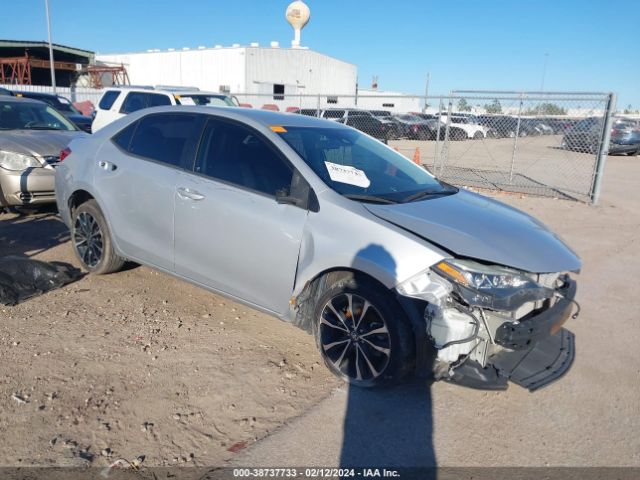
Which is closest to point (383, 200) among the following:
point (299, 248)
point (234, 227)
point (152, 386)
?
point (299, 248)

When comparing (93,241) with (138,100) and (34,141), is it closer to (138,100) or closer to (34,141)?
(34,141)

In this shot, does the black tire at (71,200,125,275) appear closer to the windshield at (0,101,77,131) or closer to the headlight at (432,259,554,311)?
the headlight at (432,259,554,311)

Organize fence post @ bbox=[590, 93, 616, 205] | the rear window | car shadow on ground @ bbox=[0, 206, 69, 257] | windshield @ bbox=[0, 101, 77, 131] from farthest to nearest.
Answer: the rear window
fence post @ bbox=[590, 93, 616, 205]
windshield @ bbox=[0, 101, 77, 131]
car shadow on ground @ bbox=[0, 206, 69, 257]

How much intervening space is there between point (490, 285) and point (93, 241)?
3.77 meters

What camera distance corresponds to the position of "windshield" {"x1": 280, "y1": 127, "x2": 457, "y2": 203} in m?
3.67

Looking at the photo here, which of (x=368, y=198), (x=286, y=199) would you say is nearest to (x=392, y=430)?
(x=368, y=198)

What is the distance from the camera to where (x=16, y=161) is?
6746mm

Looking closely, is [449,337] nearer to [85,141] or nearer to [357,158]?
[357,158]

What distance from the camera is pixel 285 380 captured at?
3445mm

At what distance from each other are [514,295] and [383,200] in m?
1.09

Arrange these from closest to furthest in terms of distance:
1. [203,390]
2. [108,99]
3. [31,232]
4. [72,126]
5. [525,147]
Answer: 1. [203,390]
2. [31,232]
3. [72,126]
4. [108,99]
5. [525,147]

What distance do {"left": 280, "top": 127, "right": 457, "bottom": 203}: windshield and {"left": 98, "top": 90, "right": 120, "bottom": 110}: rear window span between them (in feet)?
31.6

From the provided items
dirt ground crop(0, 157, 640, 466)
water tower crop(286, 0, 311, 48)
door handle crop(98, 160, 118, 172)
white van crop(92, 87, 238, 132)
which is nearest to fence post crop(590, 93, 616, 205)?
dirt ground crop(0, 157, 640, 466)

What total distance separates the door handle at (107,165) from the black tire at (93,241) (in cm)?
38
